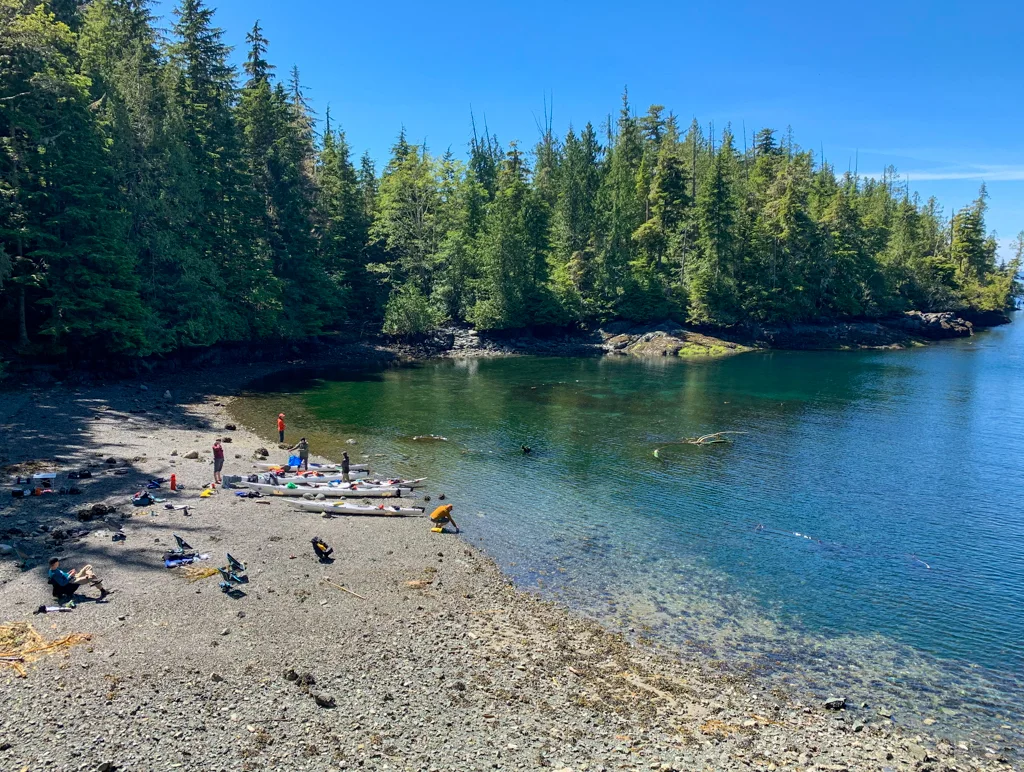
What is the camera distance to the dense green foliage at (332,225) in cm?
4266

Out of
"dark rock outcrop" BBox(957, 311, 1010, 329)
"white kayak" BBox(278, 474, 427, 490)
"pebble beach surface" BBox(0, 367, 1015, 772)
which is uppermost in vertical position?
"dark rock outcrop" BBox(957, 311, 1010, 329)

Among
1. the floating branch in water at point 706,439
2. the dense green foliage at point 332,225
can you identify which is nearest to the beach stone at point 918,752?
the floating branch in water at point 706,439

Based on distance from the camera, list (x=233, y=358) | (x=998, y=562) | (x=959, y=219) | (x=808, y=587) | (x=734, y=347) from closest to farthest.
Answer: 1. (x=808, y=587)
2. (x=998, y=562)
3. (x=233, y=358)
4. (x=734, y=347)
5. (x=959, y=219)

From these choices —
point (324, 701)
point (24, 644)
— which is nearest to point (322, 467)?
point (24, 644)

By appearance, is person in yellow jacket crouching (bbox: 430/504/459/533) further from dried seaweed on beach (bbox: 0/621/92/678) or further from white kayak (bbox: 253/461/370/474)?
dried seaweed on beach (bbox: 0/621/92/678)

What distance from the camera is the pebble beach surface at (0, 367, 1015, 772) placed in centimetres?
1154

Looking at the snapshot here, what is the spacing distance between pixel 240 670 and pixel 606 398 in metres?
42.4

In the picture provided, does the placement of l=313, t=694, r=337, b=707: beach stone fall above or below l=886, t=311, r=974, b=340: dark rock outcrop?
below

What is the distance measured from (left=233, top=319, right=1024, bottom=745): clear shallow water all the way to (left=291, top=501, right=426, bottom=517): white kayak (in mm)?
2933

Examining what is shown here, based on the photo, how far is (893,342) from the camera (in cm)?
9331

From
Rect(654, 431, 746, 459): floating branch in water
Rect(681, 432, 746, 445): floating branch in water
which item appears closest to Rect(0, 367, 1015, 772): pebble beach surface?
Rect(654, 431, 746, 459): floating branch in water

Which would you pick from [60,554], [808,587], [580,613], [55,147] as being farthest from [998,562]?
[55,147]

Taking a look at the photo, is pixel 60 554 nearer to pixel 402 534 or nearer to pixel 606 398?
pixel 402 534

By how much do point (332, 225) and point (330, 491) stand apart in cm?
6330
